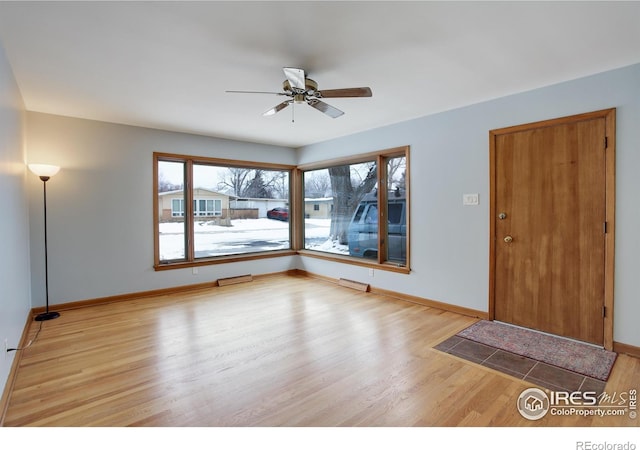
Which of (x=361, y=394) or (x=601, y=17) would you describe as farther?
(x=361, y=394)

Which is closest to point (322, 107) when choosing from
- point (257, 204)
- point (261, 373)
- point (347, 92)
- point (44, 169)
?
point (347, 92)

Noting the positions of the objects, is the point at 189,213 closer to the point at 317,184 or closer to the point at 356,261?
the point at 317,184

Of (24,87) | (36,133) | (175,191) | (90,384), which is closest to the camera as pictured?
(90,384)

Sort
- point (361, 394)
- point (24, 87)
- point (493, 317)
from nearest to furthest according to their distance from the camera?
point (361, 394), point (24, 87), point (493, 317)

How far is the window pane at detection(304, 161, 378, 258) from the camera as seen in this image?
5172 millimetres

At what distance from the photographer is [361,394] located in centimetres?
219

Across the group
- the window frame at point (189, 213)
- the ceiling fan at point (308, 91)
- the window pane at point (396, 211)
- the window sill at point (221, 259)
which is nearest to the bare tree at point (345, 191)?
the window pane at point (396, 211)

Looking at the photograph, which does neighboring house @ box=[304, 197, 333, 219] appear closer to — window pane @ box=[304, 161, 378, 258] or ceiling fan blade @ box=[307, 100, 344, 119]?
window pane @ box=[304, 161, 378, 258]

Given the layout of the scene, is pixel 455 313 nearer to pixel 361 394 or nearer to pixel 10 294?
pixel 361 394

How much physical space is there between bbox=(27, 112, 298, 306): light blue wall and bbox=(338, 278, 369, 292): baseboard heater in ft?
8.05

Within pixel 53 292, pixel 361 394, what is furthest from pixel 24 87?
pixel 361 394

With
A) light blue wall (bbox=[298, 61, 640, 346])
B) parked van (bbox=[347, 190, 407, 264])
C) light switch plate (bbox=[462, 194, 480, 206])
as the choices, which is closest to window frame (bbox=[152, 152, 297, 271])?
parked van (bbox=[347, 190, 407, 264])

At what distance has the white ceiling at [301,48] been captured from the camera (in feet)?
6.51
